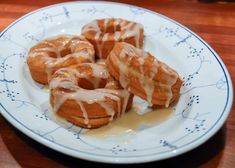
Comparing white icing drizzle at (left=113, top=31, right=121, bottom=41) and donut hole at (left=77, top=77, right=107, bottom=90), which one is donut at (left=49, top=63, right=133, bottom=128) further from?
white icing drizzle at (left=113, top=31, right=121, bottom=41)

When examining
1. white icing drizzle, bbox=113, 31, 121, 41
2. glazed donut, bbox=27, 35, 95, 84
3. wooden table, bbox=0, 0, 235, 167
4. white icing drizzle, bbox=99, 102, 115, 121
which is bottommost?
wooden table, bbox=0, 0, 235, 167

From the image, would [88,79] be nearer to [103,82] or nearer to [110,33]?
[103,82]

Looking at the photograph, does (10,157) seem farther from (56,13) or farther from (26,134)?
(56,13)

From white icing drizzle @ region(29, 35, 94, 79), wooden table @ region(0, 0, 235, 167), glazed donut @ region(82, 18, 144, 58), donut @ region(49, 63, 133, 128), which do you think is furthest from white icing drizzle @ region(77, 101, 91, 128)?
glazed donut @ region(82, 18, 144, 58)

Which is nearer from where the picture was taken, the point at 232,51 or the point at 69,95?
the point at 69,95

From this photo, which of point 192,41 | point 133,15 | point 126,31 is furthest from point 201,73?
point 133,15

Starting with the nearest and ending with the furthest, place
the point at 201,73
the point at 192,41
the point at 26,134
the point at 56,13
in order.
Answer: the point at 26,134
the point at 201,73
the point at 192,41
the point at 56,13

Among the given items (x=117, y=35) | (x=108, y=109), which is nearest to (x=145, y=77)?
(x=108, y=109)

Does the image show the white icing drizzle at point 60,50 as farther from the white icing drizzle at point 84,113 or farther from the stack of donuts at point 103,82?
the white icing drizzle at point 84,113
